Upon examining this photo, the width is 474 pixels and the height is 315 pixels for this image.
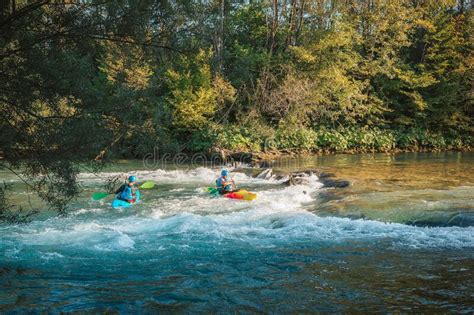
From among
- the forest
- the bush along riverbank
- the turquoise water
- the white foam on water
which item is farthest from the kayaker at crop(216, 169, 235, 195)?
the bush along riverbank

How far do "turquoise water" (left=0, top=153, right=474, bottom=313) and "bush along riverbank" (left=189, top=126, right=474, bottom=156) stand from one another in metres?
10.7

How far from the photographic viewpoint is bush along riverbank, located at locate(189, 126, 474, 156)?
22.7m

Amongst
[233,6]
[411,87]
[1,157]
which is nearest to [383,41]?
[411,87]

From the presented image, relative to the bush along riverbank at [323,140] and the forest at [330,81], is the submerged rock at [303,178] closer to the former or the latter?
the forest at [330,81]

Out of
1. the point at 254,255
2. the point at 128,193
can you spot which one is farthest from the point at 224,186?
the point at 254,255

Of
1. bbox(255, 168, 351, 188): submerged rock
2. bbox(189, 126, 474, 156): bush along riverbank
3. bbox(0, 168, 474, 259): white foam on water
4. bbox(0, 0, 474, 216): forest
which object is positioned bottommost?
bbox(0, 168, 474, 259): white foam on water

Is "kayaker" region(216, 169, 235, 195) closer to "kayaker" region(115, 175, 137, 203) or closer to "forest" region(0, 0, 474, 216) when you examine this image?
"kayaker" region(115, 175, 137, 203)

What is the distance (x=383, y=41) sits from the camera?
27469 millimetres

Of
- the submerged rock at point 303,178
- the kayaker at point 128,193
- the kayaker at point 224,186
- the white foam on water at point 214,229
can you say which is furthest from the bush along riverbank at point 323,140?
the white foam on water at point 214,229

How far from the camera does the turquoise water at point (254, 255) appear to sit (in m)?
5.10

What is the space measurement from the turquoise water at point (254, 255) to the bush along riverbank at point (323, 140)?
1065cm

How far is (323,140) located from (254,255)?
752 inches

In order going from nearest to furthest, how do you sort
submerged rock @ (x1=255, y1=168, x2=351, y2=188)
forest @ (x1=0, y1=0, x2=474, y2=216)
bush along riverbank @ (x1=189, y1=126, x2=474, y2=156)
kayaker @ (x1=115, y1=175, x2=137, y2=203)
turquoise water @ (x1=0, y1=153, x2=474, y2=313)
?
turquoise water @ (x1=0, y1=153, x2=474, y2=313) → kayaker @ (x1=115, y1=175, x2=137, y2=203) → submerged rock @ (x1=255, y1=168, x2=351, y2=188) → bush along riverbank @ (x1=189, y1=126, x2=474, y2=156) → forest @ (x1=0, y1=0, x2=474, y2=216)

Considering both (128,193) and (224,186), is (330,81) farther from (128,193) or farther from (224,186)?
(128,193)
